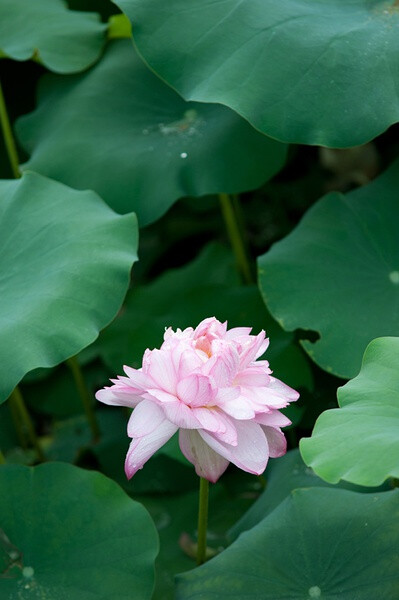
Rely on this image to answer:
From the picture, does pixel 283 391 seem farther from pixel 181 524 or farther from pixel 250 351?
pixel 181 524

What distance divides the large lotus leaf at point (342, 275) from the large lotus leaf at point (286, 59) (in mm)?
263

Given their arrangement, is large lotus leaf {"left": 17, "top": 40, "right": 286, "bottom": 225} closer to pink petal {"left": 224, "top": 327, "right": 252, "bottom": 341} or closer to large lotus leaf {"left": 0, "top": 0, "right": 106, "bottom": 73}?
large lotus leaf {"left": 0, "top": 0, "right": 106, "bottom": 73}

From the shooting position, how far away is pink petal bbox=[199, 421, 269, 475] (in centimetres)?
97

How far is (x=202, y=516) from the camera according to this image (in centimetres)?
117

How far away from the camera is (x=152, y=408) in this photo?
1.00 meters

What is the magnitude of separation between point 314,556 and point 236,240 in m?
1.00

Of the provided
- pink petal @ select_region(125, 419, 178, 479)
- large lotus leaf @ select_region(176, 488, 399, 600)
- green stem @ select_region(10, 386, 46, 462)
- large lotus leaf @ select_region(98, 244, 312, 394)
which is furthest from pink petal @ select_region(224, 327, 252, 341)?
green stem @ select_region(10, 386, 46, 462)

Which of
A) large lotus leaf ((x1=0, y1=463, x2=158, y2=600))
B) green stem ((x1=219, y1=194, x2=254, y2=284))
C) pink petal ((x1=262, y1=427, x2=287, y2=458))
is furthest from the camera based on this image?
green stem ((x1=219, y1=194, x2=254, y2=284))

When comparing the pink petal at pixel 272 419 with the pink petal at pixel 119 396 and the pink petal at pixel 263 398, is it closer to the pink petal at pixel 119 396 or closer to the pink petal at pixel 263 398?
the pink petal at pixel 263 398

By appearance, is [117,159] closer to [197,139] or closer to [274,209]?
[197,139]

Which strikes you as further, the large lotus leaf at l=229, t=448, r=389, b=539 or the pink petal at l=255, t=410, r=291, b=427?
the large lotus leaf at l=229, t=448, r=389, b=539

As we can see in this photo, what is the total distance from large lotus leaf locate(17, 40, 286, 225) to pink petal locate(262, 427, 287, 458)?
2.42 ft

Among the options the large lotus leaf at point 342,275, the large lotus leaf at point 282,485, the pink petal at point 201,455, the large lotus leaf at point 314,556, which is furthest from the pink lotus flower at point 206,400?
the large lotus leaf at point 342,275

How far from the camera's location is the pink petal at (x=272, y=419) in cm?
99
